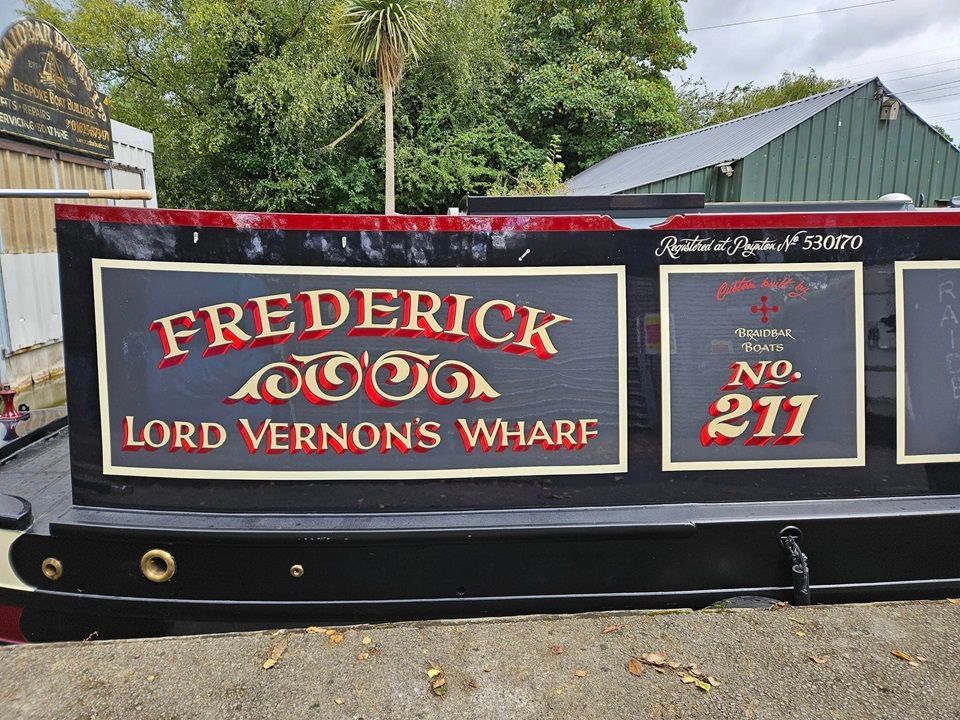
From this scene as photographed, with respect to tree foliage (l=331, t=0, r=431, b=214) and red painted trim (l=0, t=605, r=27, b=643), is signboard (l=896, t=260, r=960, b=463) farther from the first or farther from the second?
tree foliage (l=331, t=0, r=431, b=214)

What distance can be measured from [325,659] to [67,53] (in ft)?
29.6

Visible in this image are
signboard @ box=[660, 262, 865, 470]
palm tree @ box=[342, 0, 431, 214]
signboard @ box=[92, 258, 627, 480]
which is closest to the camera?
signboard @ box=[92, 258, 627, 480]

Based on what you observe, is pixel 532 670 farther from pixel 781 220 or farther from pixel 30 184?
pixel 30 184

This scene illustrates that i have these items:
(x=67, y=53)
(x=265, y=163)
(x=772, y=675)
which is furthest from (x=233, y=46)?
(x=772, y=675)

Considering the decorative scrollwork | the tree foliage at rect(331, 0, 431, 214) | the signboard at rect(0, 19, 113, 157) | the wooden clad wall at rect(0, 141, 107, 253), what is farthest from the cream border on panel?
the tree foliage at rect(331, 0, 431, 214)

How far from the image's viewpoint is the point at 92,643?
215cm

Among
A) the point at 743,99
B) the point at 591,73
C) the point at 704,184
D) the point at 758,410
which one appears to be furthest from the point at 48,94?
the point at 743,99

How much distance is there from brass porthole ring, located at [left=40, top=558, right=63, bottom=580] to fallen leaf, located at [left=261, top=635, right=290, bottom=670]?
816mm

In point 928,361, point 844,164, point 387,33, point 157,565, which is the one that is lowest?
point 157,565

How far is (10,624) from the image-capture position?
7.75 feet

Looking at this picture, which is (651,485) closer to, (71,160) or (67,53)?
(71,160)

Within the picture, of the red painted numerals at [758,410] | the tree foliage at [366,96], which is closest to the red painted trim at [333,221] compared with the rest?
the red painted numerals at [758,410]

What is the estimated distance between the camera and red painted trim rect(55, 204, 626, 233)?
2.07 m

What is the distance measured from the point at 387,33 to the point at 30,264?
856cm
